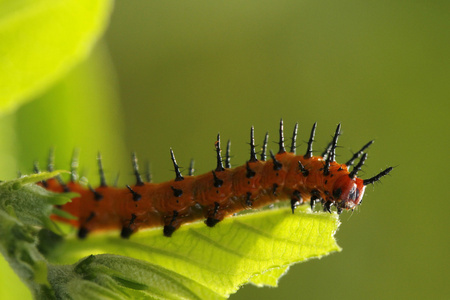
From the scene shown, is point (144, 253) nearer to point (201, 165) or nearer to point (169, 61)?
point (201, 165)

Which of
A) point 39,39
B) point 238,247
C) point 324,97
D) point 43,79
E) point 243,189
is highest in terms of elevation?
point 39,39

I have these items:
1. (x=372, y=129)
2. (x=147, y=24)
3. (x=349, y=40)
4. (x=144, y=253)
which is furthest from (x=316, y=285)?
(x=144, y=253)

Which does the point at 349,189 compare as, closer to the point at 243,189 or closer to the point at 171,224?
the point at 243,189

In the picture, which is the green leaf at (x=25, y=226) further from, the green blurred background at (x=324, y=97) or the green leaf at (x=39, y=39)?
the green blurred background at (x=324, y=97)

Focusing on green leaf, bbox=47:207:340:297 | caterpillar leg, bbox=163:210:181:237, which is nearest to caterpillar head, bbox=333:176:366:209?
green leaf, bbox=47:207:340:297

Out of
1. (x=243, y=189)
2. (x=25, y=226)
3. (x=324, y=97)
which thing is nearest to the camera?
(x=25, y=226)

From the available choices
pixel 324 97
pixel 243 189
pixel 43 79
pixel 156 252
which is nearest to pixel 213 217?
pixel 156 252

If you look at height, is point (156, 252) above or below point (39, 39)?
below
